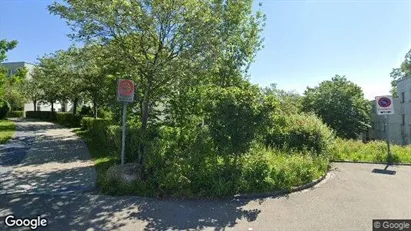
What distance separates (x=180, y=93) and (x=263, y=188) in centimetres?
404

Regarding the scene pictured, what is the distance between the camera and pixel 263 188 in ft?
22.5

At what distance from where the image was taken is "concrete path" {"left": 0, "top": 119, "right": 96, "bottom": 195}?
23.3ft

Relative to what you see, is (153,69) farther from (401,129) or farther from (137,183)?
(401,129)

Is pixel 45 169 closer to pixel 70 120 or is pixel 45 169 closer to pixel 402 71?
pixel 70 120

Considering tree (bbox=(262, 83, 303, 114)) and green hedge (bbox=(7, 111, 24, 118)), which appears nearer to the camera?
tree (bbox=(262, 83, 303, 114))

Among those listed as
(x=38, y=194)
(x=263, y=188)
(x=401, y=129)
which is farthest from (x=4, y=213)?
(x=401, y=129)

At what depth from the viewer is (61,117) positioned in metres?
29.7

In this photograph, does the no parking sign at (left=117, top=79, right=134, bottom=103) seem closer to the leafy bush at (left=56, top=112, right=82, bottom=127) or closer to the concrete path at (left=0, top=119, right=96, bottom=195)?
the concrete path at (left=0, top=119, right=96, bottom=195)
